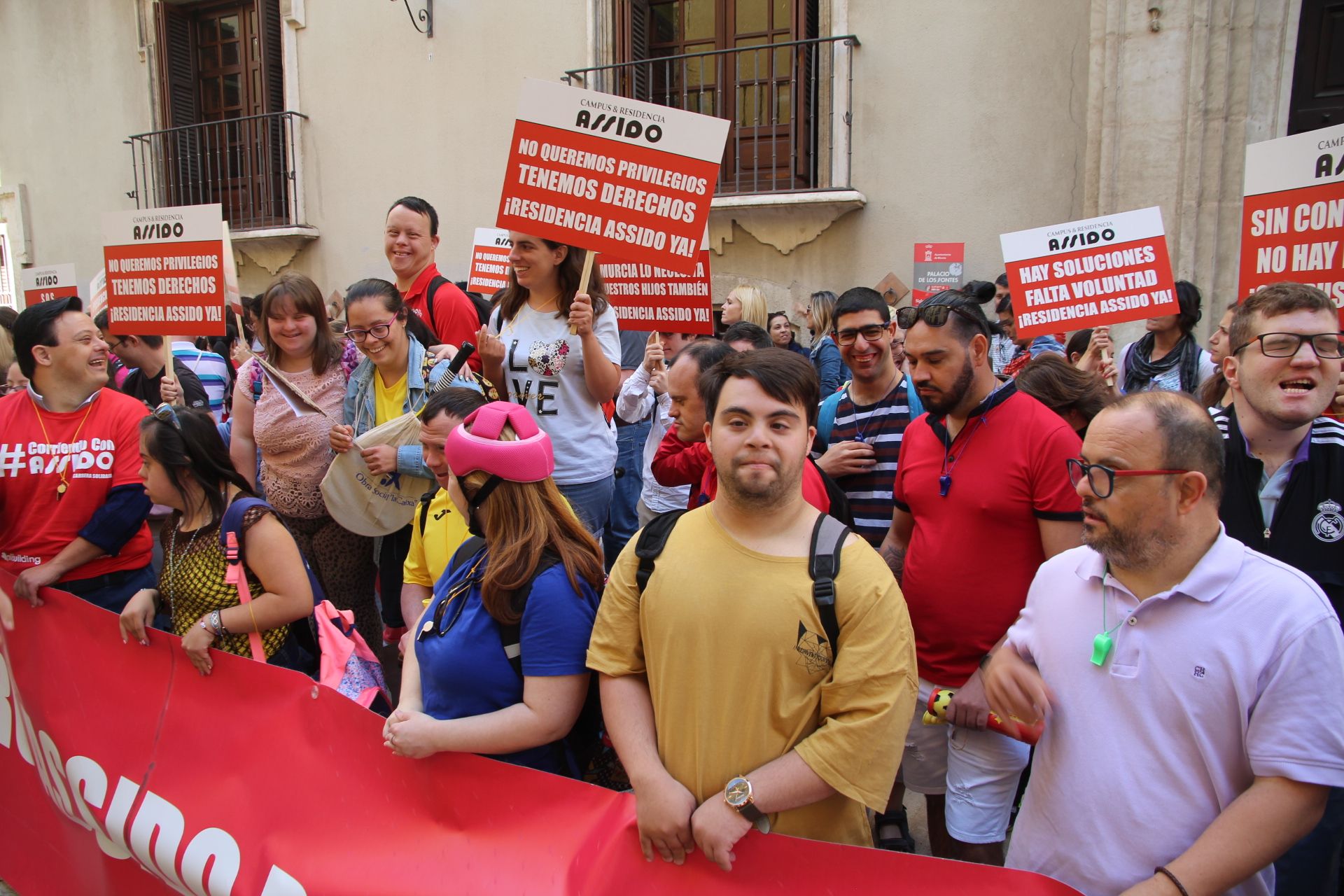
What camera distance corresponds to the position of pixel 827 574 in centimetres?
193

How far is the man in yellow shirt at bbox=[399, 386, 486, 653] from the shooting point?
2.98 m

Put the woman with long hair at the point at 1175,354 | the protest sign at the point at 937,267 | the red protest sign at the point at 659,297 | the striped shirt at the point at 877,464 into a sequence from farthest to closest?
the protest sign at the point at 937,267 → the woman with long hair at the point at 1175,354 → the red protest sign at the point at 659,297 → the striped shirt at the point at 877,464

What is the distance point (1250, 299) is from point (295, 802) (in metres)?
3.02

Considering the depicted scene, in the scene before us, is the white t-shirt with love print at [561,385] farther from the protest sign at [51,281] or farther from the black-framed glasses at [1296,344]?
the protest sign at [51,281]

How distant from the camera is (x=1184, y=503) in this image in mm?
1757

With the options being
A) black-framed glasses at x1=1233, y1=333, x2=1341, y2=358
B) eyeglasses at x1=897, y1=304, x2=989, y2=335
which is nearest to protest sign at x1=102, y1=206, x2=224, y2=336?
eyeglasses at x1=897, y1=304, x2=989, y2=335

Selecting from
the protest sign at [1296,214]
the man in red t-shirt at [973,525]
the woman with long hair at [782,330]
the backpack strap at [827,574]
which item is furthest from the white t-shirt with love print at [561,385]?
the woman with long hair at [782,330]

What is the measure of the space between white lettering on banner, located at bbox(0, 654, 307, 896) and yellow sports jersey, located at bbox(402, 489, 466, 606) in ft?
3.12

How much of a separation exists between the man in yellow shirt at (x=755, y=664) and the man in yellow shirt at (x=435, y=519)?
1.08 meters

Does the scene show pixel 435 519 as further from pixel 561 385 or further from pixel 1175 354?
pixel 1175 354

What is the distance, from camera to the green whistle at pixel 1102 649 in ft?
5.87

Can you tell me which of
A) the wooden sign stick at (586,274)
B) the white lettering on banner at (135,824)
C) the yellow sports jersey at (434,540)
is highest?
the wooden sign stick at (586,274)

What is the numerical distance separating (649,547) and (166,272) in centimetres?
394

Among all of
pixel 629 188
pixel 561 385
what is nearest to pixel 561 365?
pixel 561 385
